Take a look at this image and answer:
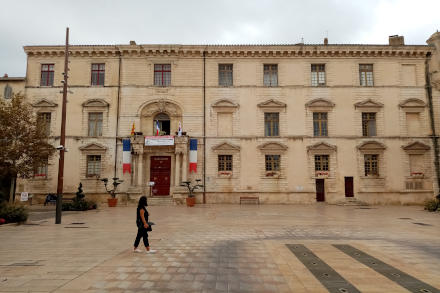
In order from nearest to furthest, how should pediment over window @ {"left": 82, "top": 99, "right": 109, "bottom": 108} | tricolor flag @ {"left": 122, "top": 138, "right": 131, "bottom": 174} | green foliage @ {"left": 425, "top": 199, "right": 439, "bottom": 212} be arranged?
1. green foliage @ {"left": 425, "top": 199, "right": 439, "bottom": 212}
2. tricolor flag @ {"left": 122, "top": 138, "right": 131, "bottom": 174}
3. pediment over window @ {"left": 82, "top": 99, "right": 109, "bottom": 108}

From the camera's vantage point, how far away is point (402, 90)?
24.9 m

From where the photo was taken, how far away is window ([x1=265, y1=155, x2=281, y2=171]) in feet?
79.4

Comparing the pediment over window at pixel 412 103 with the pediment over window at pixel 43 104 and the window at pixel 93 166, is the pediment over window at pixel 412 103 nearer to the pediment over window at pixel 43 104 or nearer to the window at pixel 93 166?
the window at pixel 93 166

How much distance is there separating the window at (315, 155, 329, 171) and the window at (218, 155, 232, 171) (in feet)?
25.6

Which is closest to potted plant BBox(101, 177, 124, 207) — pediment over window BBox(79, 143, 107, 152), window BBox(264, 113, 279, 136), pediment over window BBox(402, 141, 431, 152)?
pediment over window BBox(79, 143, 107, 152)

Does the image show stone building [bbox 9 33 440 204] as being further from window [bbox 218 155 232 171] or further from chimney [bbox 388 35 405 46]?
chimney [bbox 388 35 405 46]

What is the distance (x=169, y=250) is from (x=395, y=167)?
23537mm

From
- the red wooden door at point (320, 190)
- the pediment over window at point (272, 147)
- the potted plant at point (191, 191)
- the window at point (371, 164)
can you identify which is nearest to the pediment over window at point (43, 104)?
the potted plant at point (191, 191)

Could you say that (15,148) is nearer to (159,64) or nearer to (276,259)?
(159,64)

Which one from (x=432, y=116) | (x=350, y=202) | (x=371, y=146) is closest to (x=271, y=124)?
(x=371, y=146)

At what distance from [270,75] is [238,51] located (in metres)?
3.72

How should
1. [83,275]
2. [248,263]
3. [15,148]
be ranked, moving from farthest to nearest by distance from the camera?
[15,148] → [248,263] → [83,275]

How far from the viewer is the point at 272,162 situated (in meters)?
24.2

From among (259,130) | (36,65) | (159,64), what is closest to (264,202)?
(259,130)
